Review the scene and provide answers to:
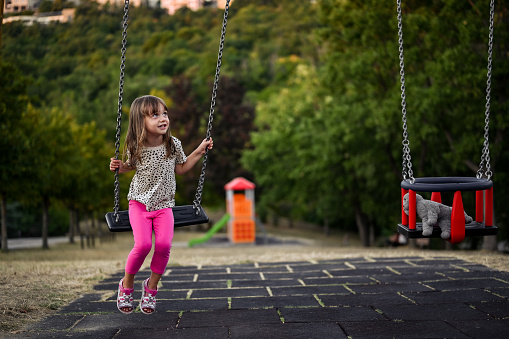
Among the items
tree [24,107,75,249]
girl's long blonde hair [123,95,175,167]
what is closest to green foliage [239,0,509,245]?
tree [24,107,75,249]

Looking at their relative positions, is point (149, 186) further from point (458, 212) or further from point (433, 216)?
point (458, 212)

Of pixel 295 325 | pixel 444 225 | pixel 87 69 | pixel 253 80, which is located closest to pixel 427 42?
pixel 444 225

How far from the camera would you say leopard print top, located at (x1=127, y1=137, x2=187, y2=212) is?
4.57 metres

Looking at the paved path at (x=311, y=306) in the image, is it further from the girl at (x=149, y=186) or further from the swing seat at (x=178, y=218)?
the swing seat at (x=178, y=218)

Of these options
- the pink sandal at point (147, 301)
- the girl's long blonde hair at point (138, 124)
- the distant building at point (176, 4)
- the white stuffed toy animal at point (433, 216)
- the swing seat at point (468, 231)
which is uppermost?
the distant building at point (176, 4)

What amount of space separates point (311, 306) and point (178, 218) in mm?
1570

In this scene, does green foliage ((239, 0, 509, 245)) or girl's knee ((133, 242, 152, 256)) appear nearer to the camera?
girl's knee ((133, 242, 152, 256))

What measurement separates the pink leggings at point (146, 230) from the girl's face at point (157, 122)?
60 cm

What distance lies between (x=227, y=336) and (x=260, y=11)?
61284 mm

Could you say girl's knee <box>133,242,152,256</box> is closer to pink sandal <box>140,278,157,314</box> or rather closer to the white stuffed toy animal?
pink sandal <box>140,278,157,314</box>

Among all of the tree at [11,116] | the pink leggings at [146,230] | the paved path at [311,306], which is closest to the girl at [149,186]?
the pink leggings at [146,230]

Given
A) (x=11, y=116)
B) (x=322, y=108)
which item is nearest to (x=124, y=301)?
(x=11, y=116)

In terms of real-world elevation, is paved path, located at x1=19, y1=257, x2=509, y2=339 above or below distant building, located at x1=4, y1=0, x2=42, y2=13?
below

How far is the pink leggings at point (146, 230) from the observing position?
14.9 ft
